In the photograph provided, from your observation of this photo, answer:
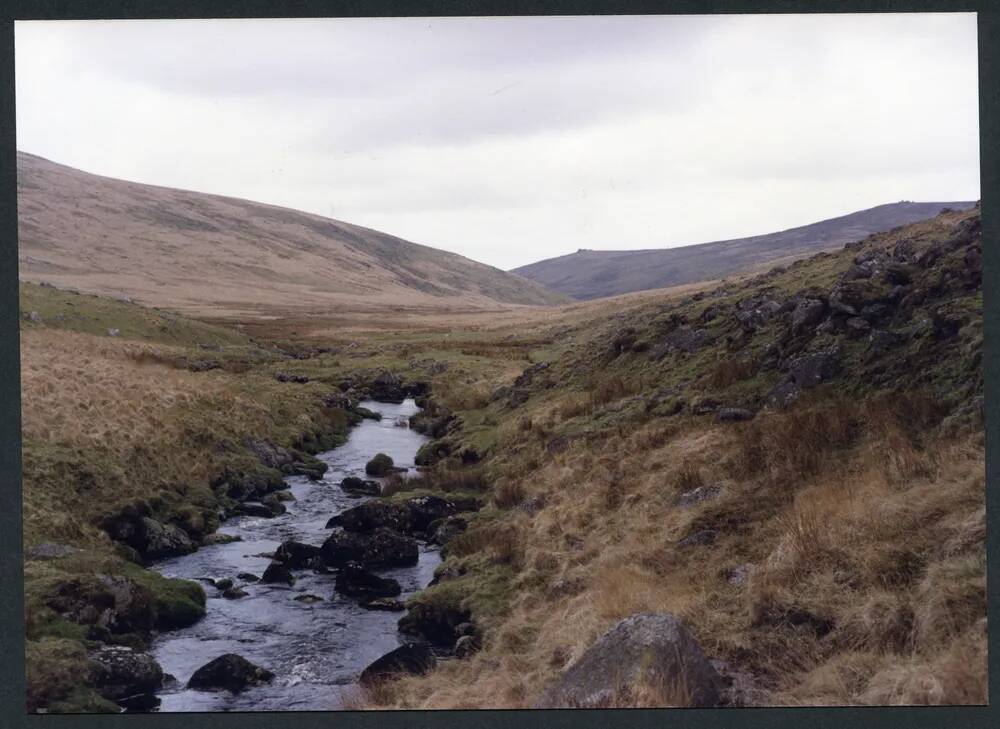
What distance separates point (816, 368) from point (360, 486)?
1435 cm

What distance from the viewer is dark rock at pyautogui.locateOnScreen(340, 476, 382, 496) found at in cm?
2177

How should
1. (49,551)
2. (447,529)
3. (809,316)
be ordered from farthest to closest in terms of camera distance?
1. (447,529)
2. (809,316)
3. (49,551)

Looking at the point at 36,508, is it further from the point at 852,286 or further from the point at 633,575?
the point at 852,286

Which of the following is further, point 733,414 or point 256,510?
point 256,510

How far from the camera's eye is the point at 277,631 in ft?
42.4

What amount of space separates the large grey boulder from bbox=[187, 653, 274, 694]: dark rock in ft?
19.0

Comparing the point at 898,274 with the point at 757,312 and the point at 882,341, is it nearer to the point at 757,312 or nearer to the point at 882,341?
the point at 882,341

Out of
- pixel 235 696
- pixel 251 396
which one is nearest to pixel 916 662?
pixel 235 696

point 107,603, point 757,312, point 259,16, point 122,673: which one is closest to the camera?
point 259,16

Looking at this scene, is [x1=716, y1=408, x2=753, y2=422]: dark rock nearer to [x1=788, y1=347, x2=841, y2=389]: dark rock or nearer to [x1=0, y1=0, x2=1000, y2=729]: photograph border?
[x1=788, y1=347, x2=841, y2=389]: dark rock

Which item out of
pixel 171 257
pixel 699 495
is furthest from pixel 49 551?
pixel 171 257

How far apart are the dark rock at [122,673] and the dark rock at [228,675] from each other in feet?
2.06

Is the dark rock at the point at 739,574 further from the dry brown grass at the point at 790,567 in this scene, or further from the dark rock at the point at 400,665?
the dark rock at the point at 400,665

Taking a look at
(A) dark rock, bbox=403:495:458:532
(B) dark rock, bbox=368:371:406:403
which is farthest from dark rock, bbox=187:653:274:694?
(B) dark rock, bbox=368:371:406:403
